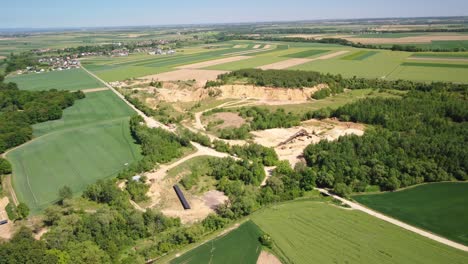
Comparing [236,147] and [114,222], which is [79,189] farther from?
[236,147]

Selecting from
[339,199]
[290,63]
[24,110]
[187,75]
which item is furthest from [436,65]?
[24,110]

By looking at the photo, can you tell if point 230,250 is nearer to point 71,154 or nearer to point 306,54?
point 71,154

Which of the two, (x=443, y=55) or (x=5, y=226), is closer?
(x=5, y=226)

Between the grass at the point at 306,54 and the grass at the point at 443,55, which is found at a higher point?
the grass at the point at 306,54

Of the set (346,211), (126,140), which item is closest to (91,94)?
(126,140)

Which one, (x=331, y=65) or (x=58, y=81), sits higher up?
(x=331, y=65)

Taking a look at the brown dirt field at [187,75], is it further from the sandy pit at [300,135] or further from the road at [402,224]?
the road at [402,224]

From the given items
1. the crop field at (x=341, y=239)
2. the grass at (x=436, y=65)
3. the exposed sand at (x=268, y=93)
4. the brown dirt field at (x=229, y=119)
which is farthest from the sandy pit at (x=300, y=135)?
the grass at (x=436, y=65)

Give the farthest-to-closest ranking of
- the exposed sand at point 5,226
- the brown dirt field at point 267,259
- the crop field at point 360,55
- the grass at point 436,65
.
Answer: the crop field at point 360,55 < the grass at point 436,65 < the exposed sand at point 5,226 < the brown dirt field at point 267,259
